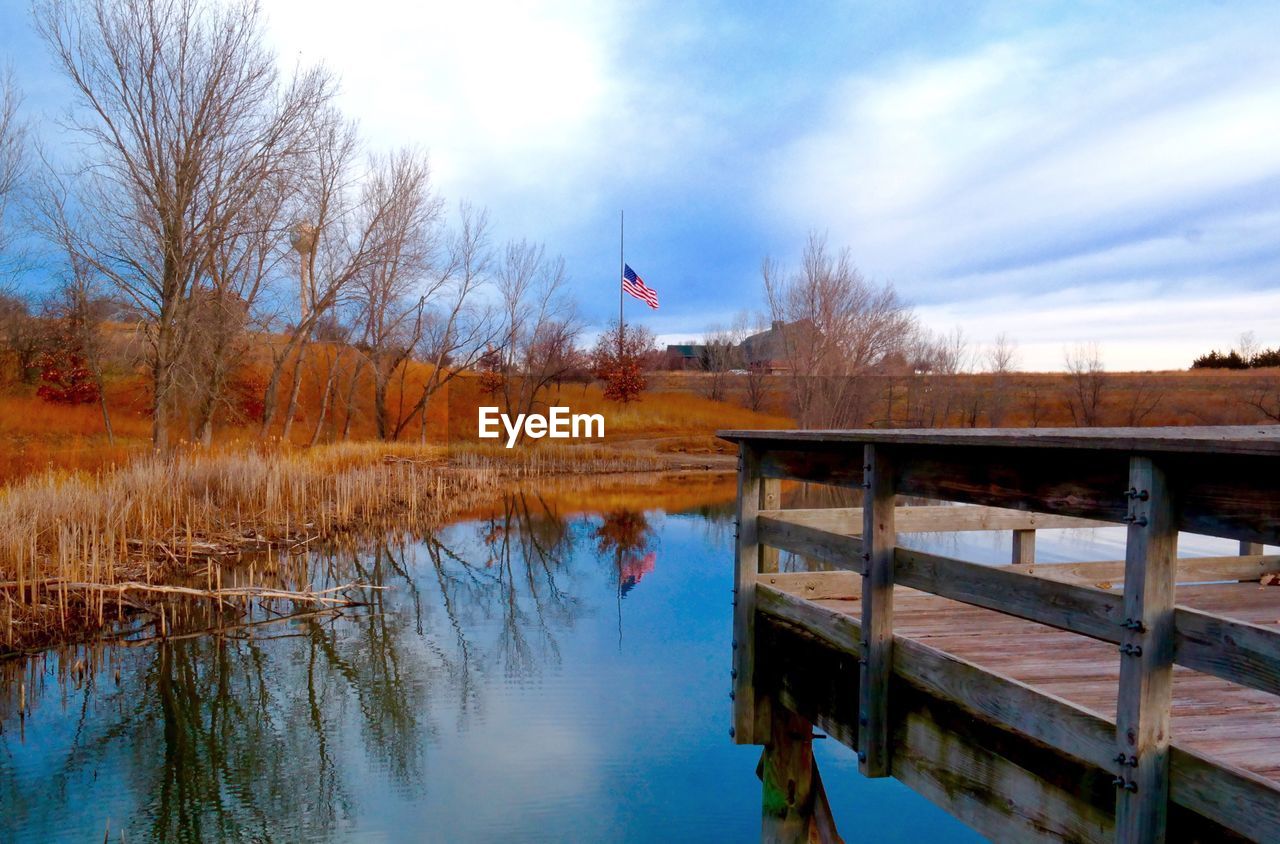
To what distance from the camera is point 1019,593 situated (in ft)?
9.52

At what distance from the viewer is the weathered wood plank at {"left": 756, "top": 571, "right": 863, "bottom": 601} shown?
515 centimetres

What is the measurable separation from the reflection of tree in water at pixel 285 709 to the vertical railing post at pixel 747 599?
3089 millimetres

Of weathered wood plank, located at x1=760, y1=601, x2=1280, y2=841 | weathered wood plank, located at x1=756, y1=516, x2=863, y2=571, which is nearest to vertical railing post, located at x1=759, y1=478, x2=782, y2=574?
weathered wood plank, located at x1=756, y1=516, x2=863, y2=571

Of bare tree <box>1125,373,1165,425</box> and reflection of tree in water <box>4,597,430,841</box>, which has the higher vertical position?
bare tree <box>1125,373,1165,425</box>

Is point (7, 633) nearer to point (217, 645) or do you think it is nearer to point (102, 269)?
point (217, 645)

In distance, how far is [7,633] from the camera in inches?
339

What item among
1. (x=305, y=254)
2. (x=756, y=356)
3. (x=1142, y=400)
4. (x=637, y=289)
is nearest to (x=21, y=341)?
(x=305, y=254)

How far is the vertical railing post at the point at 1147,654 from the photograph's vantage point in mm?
2330

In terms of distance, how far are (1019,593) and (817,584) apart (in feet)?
7.87

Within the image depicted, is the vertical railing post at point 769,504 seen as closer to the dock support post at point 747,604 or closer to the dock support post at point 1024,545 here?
the dock support post at point 747,604

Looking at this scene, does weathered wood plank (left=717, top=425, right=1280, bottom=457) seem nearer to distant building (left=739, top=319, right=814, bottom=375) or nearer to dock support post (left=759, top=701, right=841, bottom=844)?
dock support post (left=759, top=701, right=841, bottom=844)

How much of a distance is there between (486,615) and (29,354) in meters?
32.1

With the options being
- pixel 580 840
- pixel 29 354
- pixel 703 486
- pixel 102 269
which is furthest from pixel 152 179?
pixel 29 354

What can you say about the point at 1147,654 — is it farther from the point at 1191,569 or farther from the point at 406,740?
the point at 406,740
